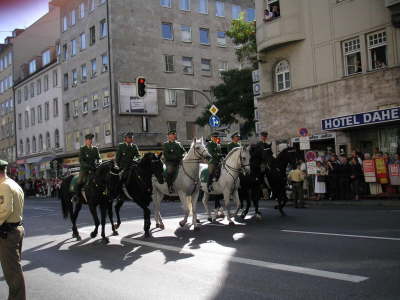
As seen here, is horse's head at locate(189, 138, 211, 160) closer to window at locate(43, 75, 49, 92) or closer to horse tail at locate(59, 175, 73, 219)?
horse tail at locate(59, 175, 73, 219)

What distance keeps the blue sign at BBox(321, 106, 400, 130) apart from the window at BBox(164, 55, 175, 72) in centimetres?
2956

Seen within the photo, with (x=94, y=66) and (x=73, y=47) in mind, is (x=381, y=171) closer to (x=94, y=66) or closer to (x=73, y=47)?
(x=94, y=66)

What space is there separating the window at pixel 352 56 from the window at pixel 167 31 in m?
29.3

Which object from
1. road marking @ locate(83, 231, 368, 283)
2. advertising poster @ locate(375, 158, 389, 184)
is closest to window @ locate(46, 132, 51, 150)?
advertising poster @ locate(375, 158, 389, 184)

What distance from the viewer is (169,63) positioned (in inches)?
2046

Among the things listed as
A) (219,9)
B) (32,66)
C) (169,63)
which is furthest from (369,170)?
(32,66)

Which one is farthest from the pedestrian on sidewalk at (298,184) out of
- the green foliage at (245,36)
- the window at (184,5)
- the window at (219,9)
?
the window at (219,9)

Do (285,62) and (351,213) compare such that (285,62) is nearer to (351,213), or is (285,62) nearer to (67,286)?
(351,213)

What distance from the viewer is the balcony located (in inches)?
1079

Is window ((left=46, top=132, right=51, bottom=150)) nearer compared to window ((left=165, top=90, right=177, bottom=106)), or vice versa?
window ((left=165, top=90, right=177, bottom=106))

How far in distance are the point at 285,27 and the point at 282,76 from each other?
2890 millimetres

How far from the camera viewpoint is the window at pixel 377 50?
2380 cm

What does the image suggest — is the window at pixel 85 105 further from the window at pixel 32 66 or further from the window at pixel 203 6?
the window at pixel 32 66

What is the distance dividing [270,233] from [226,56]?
4632 centimetres
